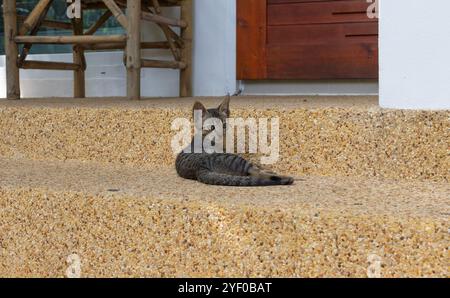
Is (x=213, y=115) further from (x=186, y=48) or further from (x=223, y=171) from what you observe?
(x=186, y=48)

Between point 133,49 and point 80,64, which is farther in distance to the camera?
point 80,64

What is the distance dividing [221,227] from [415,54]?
616mm

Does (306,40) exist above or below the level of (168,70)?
above

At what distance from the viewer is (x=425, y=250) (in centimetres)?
87

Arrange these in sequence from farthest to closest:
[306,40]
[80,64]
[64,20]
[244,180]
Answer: [64,20] < [80,64] < [306,40] < [244,180]

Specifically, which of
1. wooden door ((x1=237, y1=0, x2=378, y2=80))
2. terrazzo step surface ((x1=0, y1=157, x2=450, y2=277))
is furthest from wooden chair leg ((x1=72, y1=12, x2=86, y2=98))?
terrazzo step surface ((x1=0, y1=157, x2=450, y2=277))

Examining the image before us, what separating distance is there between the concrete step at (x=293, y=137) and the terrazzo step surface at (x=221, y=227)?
0.05 m

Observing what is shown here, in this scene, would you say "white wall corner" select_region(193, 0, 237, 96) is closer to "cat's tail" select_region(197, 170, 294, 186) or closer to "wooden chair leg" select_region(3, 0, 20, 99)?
"wooden chair leg" select_region(3, 0, 20, 99)

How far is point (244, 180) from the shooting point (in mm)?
1202

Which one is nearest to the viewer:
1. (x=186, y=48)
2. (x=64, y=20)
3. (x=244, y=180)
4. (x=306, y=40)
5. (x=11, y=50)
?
(x=244, y=180)

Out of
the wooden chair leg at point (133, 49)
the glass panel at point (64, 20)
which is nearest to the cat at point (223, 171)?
the wooden chair leg at point (133, 49)

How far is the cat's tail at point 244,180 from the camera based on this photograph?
1.20 m

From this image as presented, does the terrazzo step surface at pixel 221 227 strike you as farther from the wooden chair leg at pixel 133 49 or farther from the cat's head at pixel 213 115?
the wooden chair leg at pixel 133 49

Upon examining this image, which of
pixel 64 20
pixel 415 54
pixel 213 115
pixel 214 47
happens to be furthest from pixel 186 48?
pixel 415 54
